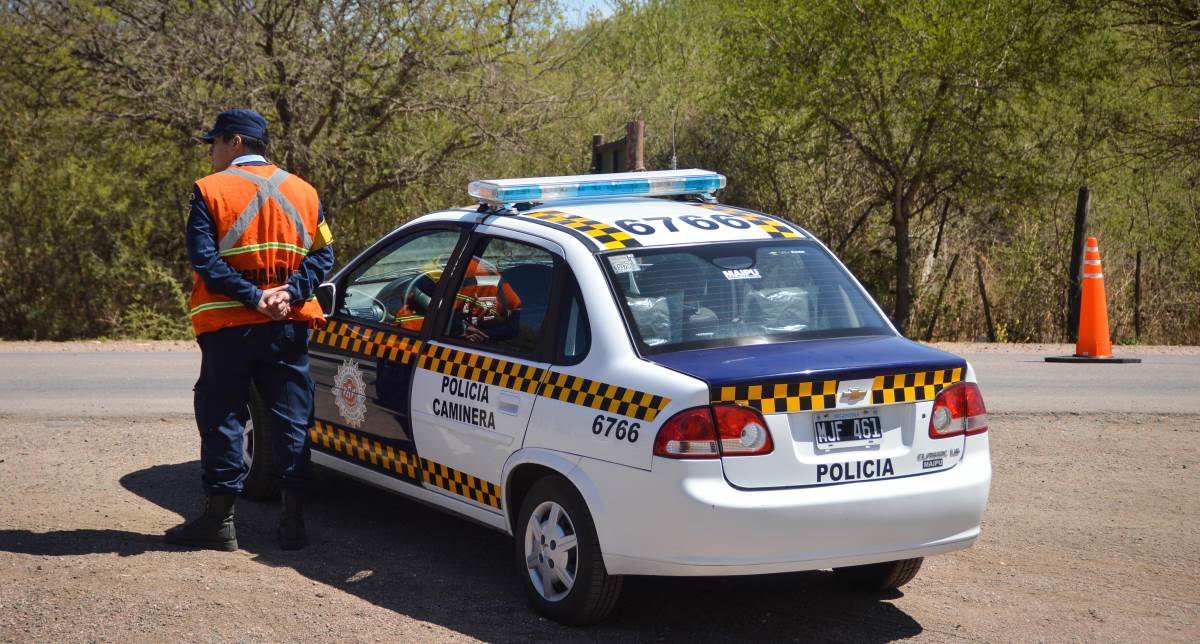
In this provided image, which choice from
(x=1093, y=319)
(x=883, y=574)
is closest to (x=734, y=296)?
(x=883, y=574)

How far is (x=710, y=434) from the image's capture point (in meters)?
4.45

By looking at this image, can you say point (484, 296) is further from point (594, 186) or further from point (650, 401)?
point (650, 401)

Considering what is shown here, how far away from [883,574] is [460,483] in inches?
73.6

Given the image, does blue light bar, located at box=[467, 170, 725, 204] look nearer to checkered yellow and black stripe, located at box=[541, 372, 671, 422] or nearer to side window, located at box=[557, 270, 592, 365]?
side window, located at box=[557, 270, 592, 365]

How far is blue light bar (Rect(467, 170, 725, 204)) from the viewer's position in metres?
5.84

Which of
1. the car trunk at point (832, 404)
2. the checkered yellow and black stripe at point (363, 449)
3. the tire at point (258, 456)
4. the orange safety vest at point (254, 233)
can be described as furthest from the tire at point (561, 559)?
the tire at point (258, 456)

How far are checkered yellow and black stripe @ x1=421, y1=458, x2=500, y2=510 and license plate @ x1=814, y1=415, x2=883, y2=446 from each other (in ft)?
4.69

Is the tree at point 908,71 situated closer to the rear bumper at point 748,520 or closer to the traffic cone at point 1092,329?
the traffic cone at point 1092,329

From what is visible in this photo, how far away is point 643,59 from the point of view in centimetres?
3072

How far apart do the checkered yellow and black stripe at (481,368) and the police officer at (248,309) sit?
2.07 ft

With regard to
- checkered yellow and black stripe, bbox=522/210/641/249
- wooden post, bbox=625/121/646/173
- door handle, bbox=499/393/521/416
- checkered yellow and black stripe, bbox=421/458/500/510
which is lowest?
checkered yellow and black stripe, bbox=421/458/500/510

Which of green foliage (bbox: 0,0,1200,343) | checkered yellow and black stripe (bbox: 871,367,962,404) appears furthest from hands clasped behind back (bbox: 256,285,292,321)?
green foliage (bbox: 0,0,1200,343)

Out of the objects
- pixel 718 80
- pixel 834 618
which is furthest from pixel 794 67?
pixel 834 618

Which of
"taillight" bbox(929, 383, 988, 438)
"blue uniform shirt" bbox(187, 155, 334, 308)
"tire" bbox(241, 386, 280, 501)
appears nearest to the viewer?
"taillight" bbox(929, 383, 988, 438)
